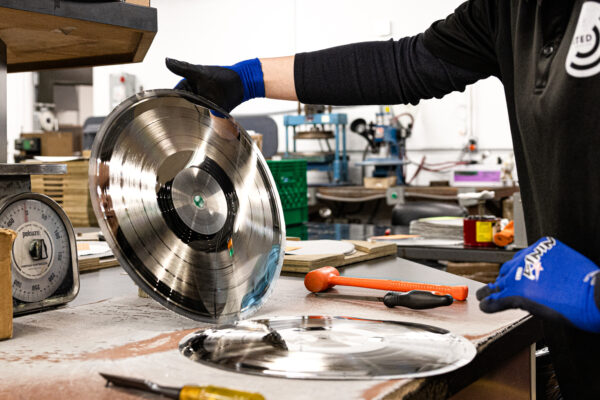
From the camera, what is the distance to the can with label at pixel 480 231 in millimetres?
2223

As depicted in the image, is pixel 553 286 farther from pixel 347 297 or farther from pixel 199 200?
pixel 199 200

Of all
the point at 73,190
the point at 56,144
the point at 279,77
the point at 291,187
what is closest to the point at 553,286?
the point at 279,77

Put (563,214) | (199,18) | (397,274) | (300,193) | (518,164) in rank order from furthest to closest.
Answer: (199,18) < (300,193) < (397,274) < (518,164) < (563,214)

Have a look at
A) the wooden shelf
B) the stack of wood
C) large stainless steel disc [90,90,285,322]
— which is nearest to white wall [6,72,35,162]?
the stack of wood

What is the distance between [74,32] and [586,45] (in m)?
0.87

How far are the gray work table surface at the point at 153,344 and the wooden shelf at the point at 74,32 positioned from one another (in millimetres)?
483

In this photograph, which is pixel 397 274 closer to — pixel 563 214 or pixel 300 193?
pixel 563 214

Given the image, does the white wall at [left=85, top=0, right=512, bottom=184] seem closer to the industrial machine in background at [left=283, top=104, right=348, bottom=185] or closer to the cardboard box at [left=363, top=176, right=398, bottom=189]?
the industrial machine in background at [left=283, top=104, right=348, bottom=185]

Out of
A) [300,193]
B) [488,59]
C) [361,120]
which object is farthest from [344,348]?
[361,120]

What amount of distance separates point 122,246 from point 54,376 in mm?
229

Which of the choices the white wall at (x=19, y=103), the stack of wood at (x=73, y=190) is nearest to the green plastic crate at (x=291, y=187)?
the stack of wood at (x=73, y=190)

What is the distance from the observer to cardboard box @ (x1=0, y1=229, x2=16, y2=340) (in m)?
0.80

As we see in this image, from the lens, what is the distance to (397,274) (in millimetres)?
1358

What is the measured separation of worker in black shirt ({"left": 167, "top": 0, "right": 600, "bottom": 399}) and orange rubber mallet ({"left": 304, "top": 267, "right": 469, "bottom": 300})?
0.16 meters
